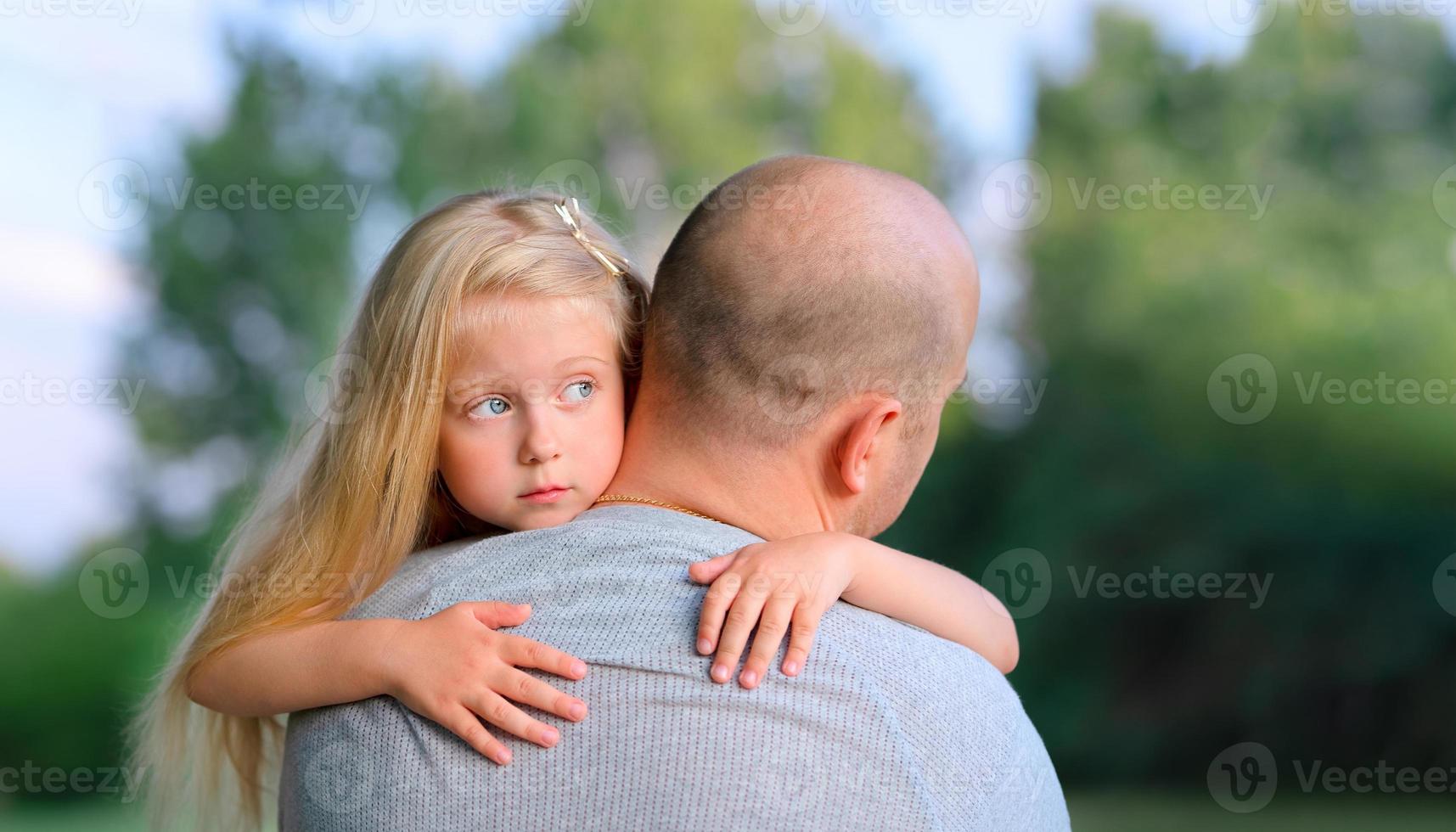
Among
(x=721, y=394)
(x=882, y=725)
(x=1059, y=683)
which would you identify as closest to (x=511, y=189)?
(x=721, y=394)

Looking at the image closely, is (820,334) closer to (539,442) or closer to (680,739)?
(539,442)

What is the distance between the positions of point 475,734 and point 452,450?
60cm

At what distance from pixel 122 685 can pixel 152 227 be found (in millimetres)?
4227

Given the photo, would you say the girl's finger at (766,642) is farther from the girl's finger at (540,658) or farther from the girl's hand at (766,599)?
the girl's finger at (540,658)

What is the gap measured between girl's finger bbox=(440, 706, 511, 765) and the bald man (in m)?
0.01

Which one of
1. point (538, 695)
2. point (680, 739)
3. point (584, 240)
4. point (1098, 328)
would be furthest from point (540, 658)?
point (1098, 328)

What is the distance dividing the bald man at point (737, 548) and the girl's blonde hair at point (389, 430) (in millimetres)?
136

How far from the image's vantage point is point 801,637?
1.26m

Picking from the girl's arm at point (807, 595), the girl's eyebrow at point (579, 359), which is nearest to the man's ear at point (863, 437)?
the girl's arm at point (807, 595)

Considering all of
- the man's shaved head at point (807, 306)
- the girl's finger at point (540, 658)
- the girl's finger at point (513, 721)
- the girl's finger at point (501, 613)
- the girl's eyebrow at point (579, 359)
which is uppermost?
the man's shaved head at point (807, 306)

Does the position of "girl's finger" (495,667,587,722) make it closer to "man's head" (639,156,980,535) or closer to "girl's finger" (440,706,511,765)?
"girl's finger" (440,706,511,765)

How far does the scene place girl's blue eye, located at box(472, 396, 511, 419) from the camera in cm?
178

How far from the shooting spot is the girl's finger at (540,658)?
48.8 inches

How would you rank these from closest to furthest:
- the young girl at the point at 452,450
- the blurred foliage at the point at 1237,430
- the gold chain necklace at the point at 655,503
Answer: the gold chain necklace at the point at 655,503 < the young girl at the point at 452,450 < the blurred foliage at the point at 1237,430
